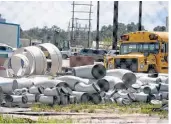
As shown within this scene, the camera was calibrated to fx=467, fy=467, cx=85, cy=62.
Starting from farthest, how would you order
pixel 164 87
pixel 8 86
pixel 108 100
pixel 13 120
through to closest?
pixel 164 87
pixel 8 86
pixel 108 100
pixel 13 120

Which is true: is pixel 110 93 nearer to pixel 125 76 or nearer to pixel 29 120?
pixel 125 76

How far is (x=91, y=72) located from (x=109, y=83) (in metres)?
0.70

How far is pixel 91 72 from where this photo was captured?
15547 millimetres

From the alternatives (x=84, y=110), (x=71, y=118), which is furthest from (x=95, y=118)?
(x=84, y=110)

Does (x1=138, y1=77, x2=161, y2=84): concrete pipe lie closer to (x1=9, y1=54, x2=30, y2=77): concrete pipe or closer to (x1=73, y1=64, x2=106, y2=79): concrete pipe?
(x1=73, y1=64, x2=106, y2=79): concrete pipe

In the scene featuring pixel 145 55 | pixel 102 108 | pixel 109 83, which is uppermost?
pixel 145 55

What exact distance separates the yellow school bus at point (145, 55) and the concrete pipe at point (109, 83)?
6920 mm

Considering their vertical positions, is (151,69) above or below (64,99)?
above

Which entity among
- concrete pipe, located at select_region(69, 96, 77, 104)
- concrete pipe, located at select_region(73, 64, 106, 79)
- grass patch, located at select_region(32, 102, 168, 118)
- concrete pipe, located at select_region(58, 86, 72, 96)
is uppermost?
concrete pipe, located at select_region(73, 64, 106, 79)

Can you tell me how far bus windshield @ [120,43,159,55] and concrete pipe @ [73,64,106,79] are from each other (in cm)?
760

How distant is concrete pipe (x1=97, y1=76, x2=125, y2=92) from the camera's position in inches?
604

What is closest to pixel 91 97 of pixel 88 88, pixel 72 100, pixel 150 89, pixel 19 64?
pixel 88 88

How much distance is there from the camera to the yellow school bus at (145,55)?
22.7 m

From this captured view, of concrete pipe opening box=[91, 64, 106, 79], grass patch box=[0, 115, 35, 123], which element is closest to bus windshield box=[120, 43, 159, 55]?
concrete pipe opening box=[91, 64, 106, 79]
